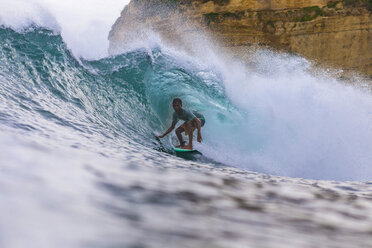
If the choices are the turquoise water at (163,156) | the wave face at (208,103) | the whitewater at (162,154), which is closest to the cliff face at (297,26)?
the whitewater at (162,154)

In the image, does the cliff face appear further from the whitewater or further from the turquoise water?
the turquoise water

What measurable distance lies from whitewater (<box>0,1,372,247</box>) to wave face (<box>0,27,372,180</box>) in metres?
0.03

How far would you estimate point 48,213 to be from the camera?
0.91m

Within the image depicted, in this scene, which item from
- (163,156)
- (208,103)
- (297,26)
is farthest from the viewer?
(297,26)

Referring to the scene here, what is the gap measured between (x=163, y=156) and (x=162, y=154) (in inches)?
7.8

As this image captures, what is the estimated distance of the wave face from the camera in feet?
14.5

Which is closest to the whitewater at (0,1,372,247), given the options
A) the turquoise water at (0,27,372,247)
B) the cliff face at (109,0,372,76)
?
the turquoise water at (0,27,372,247)

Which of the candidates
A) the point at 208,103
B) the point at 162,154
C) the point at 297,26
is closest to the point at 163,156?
the point at 162,154

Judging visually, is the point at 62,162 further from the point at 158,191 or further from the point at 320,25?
the point at 320,25

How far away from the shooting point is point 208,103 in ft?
24.5

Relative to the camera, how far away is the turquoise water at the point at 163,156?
96 centimetres

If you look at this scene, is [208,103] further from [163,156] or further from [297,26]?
[297,26]

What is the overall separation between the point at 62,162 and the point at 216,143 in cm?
510

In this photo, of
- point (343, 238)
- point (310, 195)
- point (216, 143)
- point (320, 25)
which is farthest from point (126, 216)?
point (320, 25)
